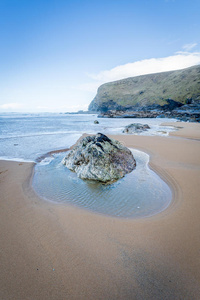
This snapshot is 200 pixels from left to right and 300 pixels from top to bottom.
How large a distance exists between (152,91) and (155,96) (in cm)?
1004

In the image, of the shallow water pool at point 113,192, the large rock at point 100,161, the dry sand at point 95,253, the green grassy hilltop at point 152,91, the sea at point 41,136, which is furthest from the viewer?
the green grassy hilltop at point 152,91

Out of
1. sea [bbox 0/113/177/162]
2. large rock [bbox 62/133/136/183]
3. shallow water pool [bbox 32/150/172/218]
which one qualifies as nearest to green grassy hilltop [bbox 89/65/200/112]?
sea [bbox 0/113/177/162]

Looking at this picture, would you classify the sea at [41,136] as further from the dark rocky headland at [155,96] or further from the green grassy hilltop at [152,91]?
the green grassy hilltop at [152,91]

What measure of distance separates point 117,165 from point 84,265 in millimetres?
3719

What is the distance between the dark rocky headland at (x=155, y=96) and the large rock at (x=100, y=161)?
44729 millimetres

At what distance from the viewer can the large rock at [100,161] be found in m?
5.00

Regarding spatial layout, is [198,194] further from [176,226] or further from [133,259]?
[133,259]

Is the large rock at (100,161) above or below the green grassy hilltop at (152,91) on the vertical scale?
below

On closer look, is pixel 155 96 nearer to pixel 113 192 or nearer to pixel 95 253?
pixel 113 192

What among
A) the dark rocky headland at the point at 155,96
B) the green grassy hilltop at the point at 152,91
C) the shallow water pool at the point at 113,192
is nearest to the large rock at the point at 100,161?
the shallow water pool at the point at 113,192

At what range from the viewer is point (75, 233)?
2619mm

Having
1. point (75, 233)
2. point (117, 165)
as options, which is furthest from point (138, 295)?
point (117, 165)

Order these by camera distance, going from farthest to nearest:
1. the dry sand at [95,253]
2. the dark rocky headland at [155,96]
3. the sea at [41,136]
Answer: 1. the dark rocky headland at [155,96]
2. the sea at [41,136]
3. the dry sand at [95,253]

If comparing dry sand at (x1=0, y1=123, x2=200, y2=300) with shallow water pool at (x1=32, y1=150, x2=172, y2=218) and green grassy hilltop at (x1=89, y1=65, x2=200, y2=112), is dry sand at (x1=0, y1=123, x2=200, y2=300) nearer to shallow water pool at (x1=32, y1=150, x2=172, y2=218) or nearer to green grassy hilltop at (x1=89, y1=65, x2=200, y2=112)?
shallow water pool at (x1=32, y1=150, x2=172, y2=218)
